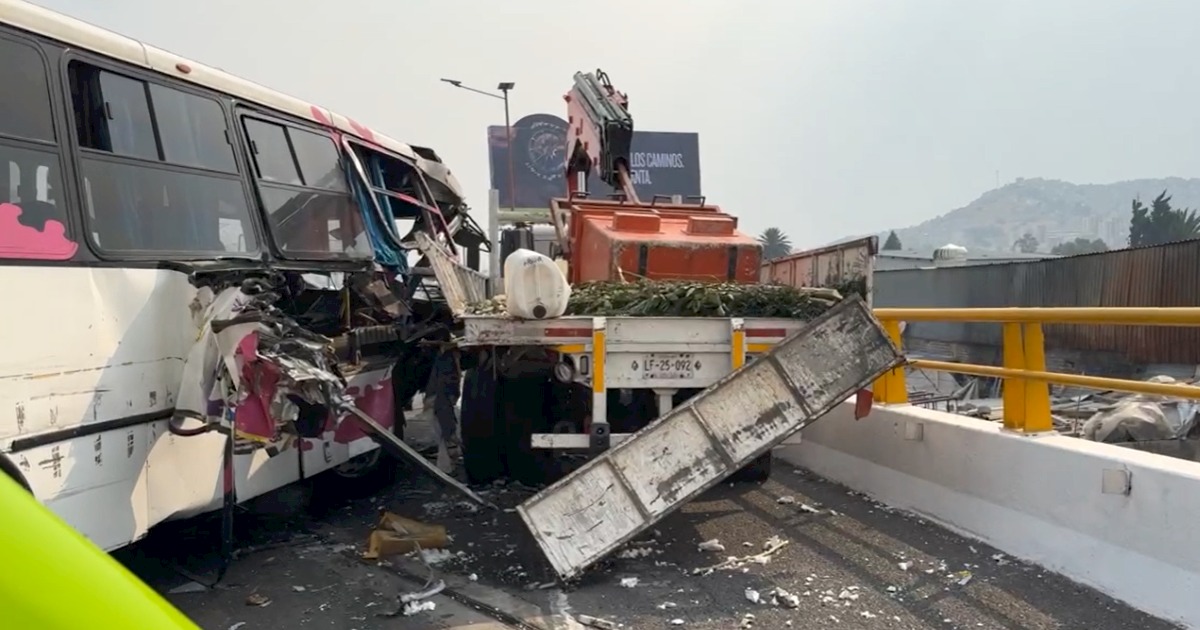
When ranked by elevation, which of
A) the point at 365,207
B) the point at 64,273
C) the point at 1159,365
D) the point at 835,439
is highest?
the point at 365,207

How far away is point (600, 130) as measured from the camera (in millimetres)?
8820

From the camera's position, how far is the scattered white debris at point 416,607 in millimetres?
4113

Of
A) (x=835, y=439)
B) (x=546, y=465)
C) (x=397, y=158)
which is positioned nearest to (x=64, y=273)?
(x=546, y=465)

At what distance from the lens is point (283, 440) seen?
4301 millimetres

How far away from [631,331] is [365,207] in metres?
2.76

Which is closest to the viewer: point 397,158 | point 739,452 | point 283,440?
point 283,440

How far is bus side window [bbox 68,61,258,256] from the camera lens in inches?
160

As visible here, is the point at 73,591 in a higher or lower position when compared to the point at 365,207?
lower

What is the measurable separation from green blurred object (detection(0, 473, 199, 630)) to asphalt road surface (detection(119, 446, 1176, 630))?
301 centimetres

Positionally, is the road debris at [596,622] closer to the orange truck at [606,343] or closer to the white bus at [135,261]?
the orange truck at [606,343]

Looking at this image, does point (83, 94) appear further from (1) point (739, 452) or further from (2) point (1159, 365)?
(2) point (1159, 365)

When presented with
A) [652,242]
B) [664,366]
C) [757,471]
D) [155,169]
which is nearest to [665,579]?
[664,366]

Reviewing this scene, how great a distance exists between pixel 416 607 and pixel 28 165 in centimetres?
264

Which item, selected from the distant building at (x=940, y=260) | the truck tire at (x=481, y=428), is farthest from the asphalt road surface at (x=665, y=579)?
the distant building at (x=940, y=260)
